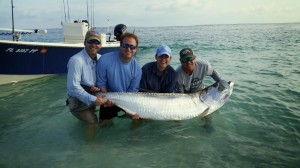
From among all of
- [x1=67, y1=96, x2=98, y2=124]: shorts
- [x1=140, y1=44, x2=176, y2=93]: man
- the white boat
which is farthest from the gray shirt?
the white boat

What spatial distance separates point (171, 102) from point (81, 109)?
186 cm

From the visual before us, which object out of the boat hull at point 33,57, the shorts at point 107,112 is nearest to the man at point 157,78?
the shorts at point 107,112

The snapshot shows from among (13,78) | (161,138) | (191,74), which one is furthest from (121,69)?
(13,78)

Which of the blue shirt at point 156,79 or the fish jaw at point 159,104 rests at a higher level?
the blue shirt at point 156,79

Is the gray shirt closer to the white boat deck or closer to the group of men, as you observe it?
the group of men

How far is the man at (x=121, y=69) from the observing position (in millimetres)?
4863

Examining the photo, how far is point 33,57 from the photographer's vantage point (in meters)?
10.8

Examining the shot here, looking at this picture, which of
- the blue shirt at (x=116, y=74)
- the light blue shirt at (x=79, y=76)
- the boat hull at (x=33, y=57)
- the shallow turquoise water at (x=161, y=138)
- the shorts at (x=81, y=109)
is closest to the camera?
the light blue shirt at (x=79, y=76)

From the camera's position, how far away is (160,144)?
17.9ft

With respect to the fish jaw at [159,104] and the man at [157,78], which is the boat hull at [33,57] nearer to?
the man at [157,78]

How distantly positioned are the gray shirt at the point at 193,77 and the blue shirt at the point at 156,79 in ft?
0.77

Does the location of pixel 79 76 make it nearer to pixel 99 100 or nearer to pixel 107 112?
pixel 99 100

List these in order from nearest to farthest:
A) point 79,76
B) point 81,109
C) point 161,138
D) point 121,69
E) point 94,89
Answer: point 79,76
point 94,89
point 121,69
point 81,109
point 161,138

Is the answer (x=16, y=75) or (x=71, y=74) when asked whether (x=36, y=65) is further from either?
(x=71, y=74)
